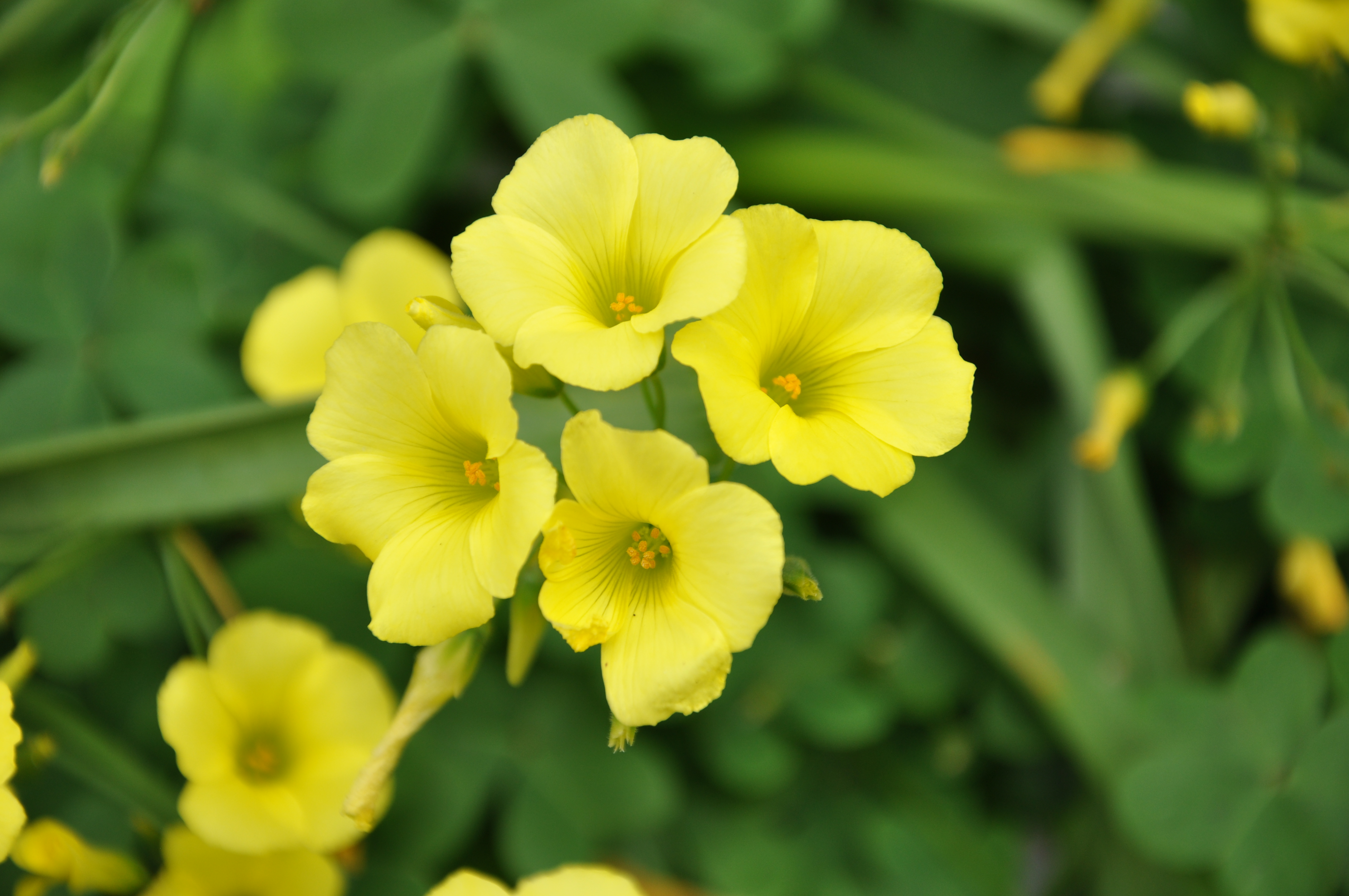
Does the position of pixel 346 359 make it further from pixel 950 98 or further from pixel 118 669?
pixel 950 98

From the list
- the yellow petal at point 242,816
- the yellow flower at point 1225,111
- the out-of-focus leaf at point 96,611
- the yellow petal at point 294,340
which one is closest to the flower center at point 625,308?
the yellow petal at point 294,340

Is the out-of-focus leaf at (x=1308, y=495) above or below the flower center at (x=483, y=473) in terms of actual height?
below

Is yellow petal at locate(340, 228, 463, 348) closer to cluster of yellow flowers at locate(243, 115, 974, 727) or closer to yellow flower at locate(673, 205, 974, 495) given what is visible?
cluster of yellow flowers at locate(243, 115, 974, 727)

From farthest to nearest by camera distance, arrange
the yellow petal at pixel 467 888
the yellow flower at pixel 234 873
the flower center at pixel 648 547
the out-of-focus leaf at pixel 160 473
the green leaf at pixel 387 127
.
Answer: the green leaf at pixel 387 127 → the out-of-focus leaf at pixel 160 473 → the yellow flower at pixel 234 873 → the yellow petal at pixel 467 888 → the flower center at pixel 648 547

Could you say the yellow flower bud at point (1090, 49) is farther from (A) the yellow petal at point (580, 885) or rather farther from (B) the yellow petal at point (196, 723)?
A: (B) the yellow petal at point (196, 723)

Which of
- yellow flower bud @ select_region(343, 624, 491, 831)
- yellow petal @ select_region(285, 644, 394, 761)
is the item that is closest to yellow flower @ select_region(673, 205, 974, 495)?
yellow flower bud @ select_region(343, 624, 491, 831)

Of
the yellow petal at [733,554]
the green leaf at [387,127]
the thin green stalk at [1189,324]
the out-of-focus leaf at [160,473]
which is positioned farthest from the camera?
the green leaf at [387,127]

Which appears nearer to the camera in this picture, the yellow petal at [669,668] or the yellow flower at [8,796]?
the yellow petal at [669,668]
